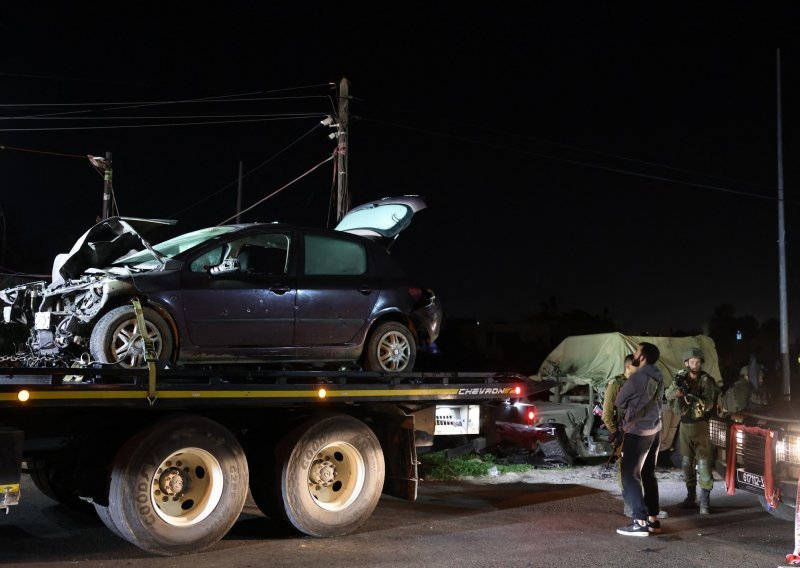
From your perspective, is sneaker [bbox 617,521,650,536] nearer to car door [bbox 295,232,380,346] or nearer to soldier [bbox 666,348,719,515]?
soldier [bbox 666,348,719,515]

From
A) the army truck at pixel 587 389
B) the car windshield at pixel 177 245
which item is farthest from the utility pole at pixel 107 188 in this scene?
the car windshield at pixel 177 245

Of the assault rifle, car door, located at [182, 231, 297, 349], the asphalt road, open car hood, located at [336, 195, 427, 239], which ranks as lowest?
the asphalt road

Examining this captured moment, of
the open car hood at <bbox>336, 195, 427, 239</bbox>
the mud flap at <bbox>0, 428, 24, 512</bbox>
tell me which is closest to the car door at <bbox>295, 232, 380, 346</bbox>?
the open car hood at <bbox>336, 195, 427, 239</bbox>

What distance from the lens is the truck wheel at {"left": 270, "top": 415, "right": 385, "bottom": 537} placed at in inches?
272

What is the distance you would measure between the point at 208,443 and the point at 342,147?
391 inches

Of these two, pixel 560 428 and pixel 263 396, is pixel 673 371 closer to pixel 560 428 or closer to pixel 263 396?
pixel 560 428

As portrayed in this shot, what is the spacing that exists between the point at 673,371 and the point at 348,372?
7.98 metres

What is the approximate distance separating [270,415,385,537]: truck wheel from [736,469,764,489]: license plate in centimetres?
316

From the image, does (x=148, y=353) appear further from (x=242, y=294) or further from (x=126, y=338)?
(x=242, y=294)

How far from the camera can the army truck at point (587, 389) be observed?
11.6 meters

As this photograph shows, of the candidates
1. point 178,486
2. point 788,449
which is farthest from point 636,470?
point 178,486

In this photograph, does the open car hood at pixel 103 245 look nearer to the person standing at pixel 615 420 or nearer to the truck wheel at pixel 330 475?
the truck wheel at pixel 330 475

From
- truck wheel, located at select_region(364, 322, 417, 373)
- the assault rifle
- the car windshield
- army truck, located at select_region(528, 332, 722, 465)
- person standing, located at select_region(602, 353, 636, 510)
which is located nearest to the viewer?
the car windshield

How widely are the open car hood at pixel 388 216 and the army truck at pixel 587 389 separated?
130 inches
